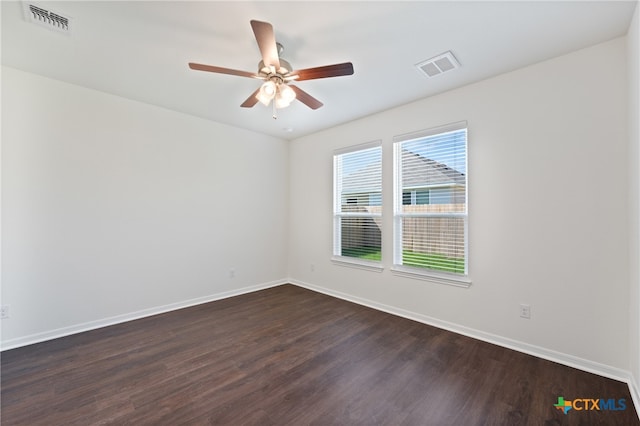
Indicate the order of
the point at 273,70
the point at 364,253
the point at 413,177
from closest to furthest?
the point at 273,70 < the point at 413,177 < the point at 364,253

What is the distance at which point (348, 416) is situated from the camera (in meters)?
1.79

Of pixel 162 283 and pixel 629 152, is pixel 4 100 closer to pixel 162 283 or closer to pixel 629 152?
pixel 162 283

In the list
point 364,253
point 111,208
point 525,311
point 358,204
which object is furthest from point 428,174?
point 111,208

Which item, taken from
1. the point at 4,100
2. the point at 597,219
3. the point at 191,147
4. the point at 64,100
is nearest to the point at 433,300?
the point at 597,219

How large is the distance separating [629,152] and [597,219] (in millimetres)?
562

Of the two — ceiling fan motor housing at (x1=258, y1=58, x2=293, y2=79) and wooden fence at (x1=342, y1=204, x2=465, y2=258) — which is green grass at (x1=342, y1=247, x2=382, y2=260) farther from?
ceiling fan motor housing at (x1=258, y1=58, x2=293, y2=79)

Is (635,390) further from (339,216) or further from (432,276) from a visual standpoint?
(339,216)

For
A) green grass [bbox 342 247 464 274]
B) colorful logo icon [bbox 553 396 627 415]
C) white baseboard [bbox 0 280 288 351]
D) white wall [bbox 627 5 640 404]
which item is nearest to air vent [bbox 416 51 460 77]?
white wall [bbox 627 5 640 404]

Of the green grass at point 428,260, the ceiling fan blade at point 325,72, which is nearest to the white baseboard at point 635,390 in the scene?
the green grass at point 428,260

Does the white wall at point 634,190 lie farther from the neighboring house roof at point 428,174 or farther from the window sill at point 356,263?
the window sill at point 356,263

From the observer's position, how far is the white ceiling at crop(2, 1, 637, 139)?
1905 millimetres

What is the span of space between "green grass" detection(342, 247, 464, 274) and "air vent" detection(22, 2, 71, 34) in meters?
3.87

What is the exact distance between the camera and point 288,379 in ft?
7.17

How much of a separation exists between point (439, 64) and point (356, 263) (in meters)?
2.74
